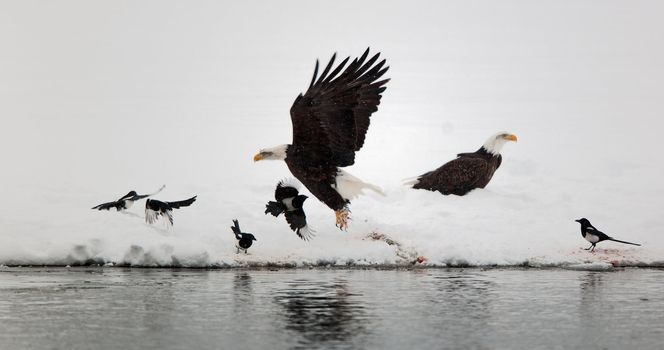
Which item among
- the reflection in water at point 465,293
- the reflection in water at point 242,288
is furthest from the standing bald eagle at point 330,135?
the reflection in water at point 465,293

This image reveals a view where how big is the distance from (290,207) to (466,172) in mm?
3950

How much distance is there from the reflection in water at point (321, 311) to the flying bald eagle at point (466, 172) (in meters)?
5.65

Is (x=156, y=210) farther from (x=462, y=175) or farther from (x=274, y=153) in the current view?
(x=462, y=175)

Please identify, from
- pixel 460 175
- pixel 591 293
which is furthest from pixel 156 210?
pixel 591 293

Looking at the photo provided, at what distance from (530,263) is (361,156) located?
988cm

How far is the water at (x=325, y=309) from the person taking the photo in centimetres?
764

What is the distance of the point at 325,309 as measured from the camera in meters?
9.02

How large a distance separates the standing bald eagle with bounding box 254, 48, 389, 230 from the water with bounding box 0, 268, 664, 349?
1841 mm

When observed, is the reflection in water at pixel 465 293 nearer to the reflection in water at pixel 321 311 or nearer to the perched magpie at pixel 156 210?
the reflection in water at pixel 321 311

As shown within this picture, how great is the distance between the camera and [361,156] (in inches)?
896

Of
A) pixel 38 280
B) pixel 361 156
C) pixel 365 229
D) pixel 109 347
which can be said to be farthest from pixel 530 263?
pixel 361 156

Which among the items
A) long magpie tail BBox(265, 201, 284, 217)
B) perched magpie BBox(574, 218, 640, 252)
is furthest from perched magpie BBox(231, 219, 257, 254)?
perched magpie BBox(574, 218, 640, 252)

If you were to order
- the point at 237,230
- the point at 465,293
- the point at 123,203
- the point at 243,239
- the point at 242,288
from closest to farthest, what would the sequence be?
the point at 465,293
the point at 242,288
the point at 243,239
the point at 237,230
the point at 123,203

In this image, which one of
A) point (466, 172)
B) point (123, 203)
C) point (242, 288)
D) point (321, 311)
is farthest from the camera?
point (466, 172)
